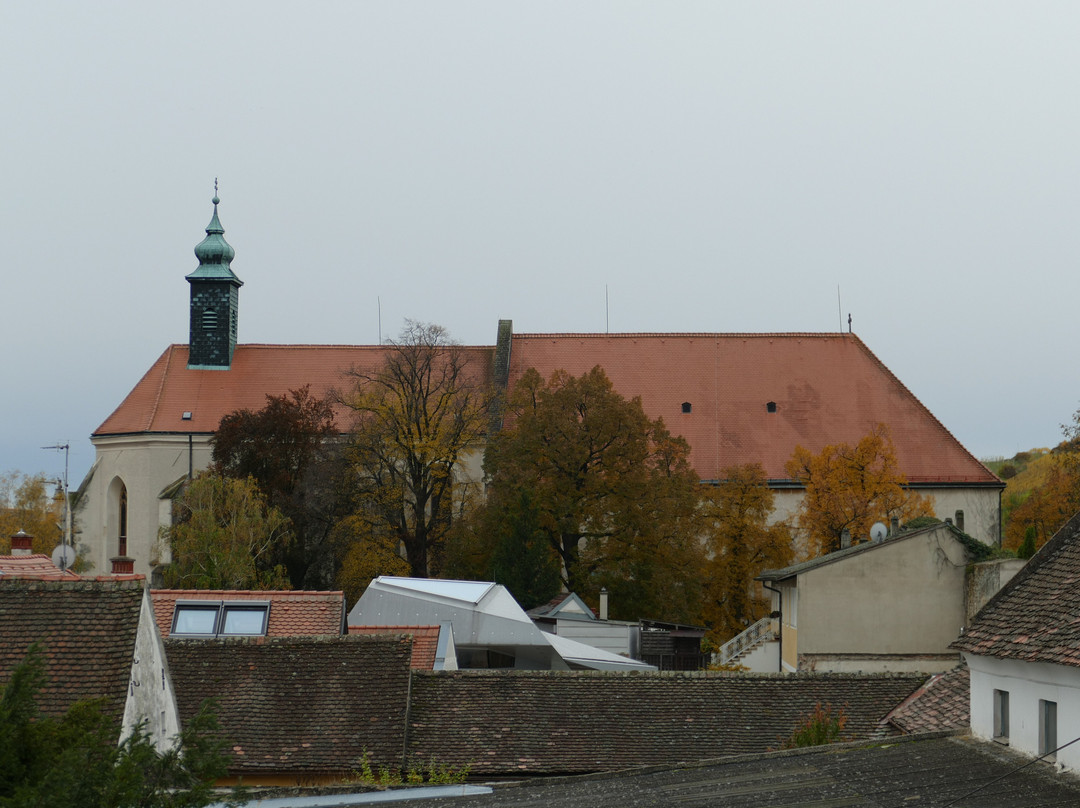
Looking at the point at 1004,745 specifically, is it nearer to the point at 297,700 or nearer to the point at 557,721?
the point at 557,721

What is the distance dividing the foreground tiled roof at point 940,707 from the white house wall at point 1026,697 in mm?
873

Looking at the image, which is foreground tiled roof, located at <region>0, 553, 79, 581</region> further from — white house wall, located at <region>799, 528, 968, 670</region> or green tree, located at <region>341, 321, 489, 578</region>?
green tree, located at <region>341, 321, 489, 578</region>

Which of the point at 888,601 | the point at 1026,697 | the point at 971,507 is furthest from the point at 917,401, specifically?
the point at 1026,697

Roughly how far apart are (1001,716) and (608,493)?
25.2m

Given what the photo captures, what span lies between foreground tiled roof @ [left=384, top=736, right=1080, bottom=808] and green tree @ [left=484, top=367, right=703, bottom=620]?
23.1m

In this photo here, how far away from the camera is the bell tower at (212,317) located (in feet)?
160

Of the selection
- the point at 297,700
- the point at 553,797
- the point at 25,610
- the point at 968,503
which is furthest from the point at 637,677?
the point at 968,503

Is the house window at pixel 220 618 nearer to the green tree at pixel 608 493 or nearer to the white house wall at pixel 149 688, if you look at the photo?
the white house wall at pixel 149 688

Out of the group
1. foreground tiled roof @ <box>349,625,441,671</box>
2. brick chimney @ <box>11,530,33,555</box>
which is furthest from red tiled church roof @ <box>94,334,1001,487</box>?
brick chimney @ <box>11,530,33,555</box>

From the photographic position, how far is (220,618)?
20.7m

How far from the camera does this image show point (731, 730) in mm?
17500

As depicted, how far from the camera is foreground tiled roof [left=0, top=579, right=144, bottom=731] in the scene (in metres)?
10.4

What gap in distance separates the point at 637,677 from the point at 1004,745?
877 cm

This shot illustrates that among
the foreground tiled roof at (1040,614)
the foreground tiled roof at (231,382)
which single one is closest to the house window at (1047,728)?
the foreground tiled roof at (1040,614)
